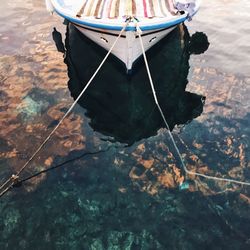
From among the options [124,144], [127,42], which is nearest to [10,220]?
[124,144]

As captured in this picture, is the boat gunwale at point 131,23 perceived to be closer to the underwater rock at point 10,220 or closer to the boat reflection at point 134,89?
the boat reflection at point 134,89

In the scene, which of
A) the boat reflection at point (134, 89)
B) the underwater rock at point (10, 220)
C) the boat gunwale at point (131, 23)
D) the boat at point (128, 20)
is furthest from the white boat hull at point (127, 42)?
the underwater rock at point (10, 220)

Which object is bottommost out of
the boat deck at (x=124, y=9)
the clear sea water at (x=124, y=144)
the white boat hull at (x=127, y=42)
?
the clear sea water at (x=124, y=144)

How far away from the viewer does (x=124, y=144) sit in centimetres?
986

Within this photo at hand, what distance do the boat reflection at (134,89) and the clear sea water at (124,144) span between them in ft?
0.15

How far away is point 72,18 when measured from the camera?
12.6 m

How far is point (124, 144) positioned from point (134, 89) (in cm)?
307

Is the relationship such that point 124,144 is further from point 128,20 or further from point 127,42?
point 128,20

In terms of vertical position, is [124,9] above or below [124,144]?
above

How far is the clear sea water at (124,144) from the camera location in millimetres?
7473

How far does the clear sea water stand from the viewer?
7.47 m

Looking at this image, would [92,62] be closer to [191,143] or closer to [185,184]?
[191,143]

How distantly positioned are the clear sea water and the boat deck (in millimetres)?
1818

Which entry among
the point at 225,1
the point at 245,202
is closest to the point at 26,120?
the point at 245,202
